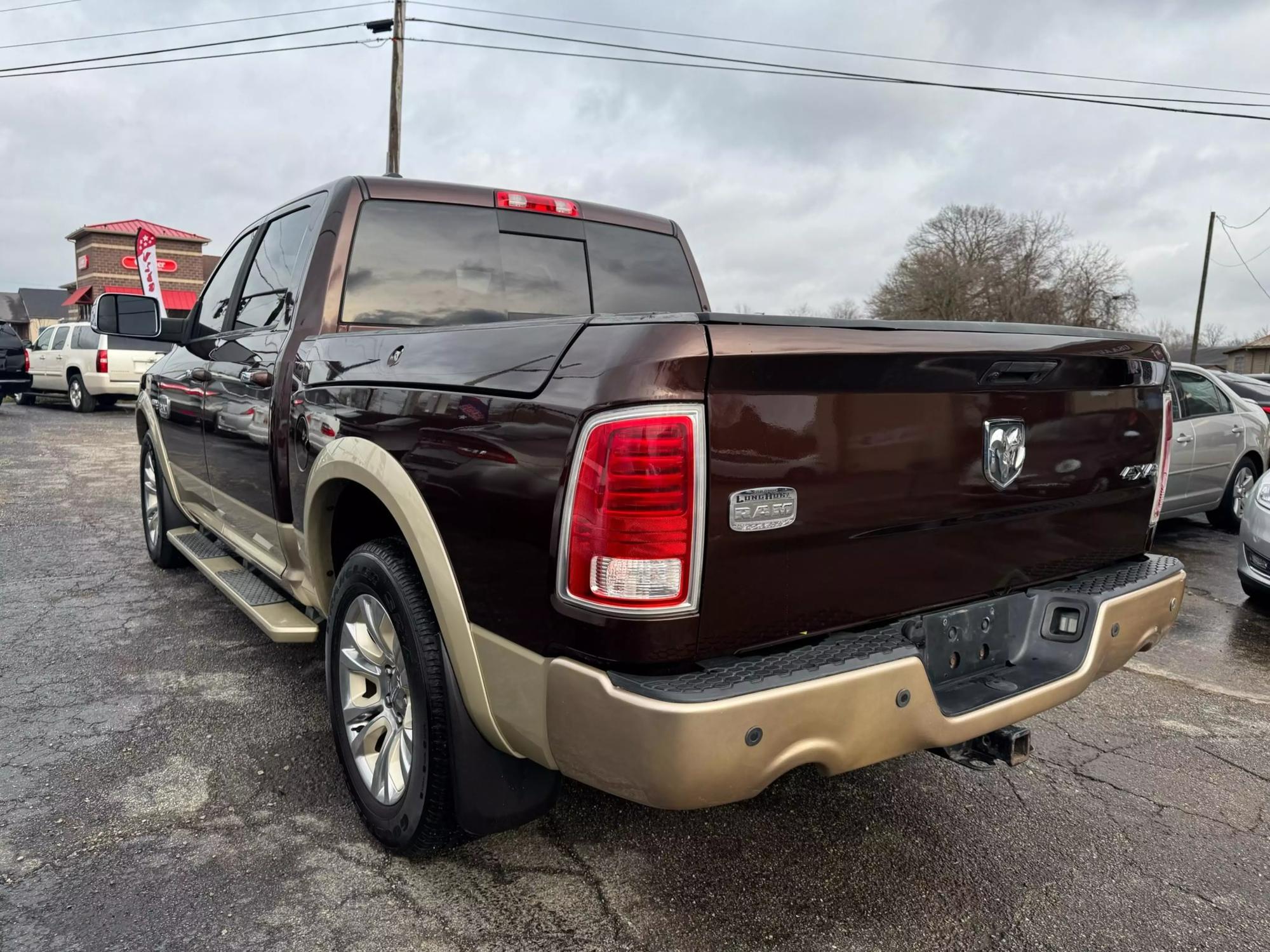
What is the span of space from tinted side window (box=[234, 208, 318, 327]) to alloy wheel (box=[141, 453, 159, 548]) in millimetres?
1932

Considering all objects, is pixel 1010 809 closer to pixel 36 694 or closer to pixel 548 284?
pixel 548 284

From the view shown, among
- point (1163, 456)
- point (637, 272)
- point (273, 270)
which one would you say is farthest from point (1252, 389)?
point (273, 270)

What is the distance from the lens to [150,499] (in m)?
5.65

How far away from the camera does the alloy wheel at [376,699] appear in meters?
2.47

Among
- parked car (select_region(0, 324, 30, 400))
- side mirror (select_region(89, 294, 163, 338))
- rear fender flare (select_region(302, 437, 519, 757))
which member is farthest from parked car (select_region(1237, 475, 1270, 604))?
parked car (select_region(0, 324, 30, 400))

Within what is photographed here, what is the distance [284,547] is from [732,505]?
7.01 ft

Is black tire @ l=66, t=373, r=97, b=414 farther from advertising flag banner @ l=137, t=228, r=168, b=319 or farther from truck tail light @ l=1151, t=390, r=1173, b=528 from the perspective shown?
truck tail light @ l=1151, t=390, r=1173, b=528

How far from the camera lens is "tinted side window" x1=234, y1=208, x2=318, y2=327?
3.48 meters

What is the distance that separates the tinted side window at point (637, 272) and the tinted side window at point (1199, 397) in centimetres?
532

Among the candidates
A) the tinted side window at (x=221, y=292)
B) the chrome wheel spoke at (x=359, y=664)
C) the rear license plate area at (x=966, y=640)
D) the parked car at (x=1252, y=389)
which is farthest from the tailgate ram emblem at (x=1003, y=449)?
the parked car at (x=1252, y=389)

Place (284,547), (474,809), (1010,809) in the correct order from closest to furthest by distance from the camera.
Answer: (474,809) → (1010,809) → (284,547)

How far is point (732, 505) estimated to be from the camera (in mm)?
1776

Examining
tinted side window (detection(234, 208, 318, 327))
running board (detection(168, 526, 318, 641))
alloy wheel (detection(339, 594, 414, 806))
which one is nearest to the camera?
alloy wheel (detection(339, 594, 414, 806))

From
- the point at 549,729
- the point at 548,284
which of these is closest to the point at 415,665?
the point at 549,729
